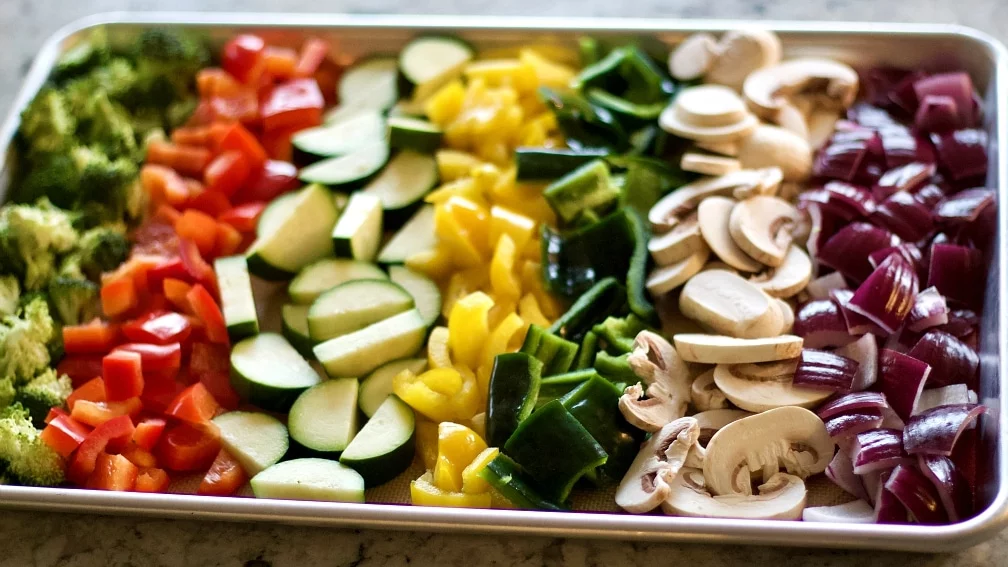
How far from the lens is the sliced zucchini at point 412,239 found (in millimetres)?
2629

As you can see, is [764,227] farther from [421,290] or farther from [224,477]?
[224,477]

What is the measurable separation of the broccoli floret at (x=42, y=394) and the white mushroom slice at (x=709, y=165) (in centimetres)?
170

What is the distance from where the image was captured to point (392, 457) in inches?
83.4

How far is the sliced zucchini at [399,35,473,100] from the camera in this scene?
3066 millimetres

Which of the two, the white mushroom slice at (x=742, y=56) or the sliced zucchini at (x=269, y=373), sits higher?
the white mushroom slice at (x=742, y=56)

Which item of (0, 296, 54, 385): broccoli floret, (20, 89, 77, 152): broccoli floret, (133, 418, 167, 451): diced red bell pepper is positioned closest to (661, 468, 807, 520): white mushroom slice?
(133, 418, 167, 451): diced red bell pepper

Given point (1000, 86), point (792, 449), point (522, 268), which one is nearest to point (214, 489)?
point (522, 268)

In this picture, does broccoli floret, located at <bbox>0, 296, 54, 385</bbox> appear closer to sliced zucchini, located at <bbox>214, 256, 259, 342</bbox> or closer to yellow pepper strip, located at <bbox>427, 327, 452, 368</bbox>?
sliced zucchini, located at <bbox>214, 256, 259, 342</bbox>

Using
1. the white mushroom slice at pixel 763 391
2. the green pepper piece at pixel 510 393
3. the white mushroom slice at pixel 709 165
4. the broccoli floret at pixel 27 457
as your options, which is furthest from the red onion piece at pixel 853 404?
the broccoli floret at pixel 27 457

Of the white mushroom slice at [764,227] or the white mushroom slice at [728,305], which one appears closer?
the white mushroom slice at [728,305]

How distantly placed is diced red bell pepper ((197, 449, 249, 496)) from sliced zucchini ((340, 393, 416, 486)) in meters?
0.26

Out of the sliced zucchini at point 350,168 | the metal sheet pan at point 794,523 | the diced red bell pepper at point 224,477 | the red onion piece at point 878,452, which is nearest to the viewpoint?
the metal sheet pan at point 794,523

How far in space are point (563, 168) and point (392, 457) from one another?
97 centimetres

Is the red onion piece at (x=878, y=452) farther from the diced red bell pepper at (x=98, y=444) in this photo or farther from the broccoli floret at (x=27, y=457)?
the broccoli floret at (x=27, y=457)
